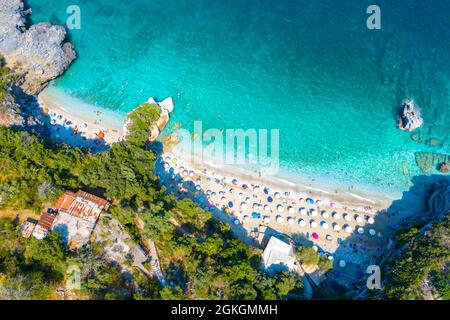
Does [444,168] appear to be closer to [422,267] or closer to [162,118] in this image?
[422,267]

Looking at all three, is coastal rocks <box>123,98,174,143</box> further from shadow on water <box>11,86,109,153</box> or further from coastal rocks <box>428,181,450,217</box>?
coastal rocks <box>428,181,450,217</box>

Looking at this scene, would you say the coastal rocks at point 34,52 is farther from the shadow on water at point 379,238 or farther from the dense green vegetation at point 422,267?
the dense green vegetation at point 422,267

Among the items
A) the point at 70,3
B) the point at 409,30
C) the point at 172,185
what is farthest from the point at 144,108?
the point at 409,30

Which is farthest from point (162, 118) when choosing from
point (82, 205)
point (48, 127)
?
point (82, 205)

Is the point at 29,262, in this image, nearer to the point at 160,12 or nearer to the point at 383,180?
the point at 383,180

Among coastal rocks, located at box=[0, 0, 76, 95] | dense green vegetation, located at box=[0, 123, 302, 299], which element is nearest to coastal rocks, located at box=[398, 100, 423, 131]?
dense green vegetation, located at box=[0, 123, 302, 299]
